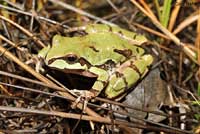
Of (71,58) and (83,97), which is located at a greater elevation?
(71,58)

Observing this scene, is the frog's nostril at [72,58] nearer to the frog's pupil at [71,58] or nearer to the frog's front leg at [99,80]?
the frog's pupil at [71,58]

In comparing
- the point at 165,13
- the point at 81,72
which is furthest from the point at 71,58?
the point at 165,13

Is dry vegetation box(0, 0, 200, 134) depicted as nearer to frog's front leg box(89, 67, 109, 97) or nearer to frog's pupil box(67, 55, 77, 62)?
frog's front leg box(89, 67, 109, 97)

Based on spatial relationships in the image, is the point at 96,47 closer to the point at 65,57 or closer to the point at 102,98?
the point at 65,57

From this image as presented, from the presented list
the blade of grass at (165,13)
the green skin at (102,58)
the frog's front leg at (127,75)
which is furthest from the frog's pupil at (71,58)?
the blade of grass at (165,13)

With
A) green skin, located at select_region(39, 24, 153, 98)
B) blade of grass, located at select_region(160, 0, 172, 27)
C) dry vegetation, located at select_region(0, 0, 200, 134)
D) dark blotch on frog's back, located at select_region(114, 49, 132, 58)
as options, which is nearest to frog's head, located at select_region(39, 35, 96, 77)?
green skin, located at select_region(39, 24, 153, 98)

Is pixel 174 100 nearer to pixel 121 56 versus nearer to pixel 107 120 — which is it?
pixel 121 56

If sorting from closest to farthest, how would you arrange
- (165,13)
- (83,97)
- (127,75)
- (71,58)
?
(83,97) → (71,58) → (127,75) → (165,13)
